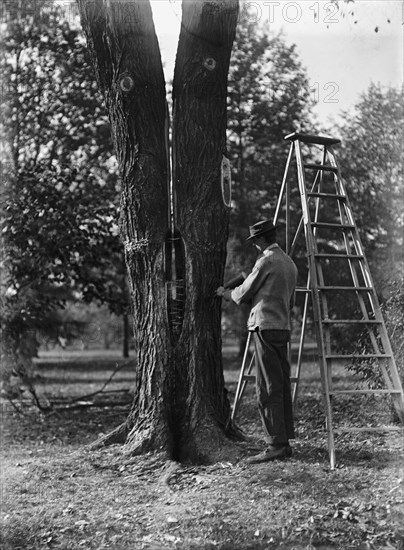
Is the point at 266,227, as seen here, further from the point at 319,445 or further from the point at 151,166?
the point at 319,445

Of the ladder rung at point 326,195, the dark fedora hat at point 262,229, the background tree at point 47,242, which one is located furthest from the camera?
the background tree at point 47,242

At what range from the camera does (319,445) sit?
26.2 ft

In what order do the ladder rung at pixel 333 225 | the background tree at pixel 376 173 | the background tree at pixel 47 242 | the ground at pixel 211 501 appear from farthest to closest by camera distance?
the background tree at pixel 376 173 → the background tree at pixel 47 242 → the ladder rung at pixel 333 225 → the ground at pixel 211 501

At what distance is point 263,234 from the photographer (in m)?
7.69

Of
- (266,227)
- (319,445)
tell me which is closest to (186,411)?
(319,445)

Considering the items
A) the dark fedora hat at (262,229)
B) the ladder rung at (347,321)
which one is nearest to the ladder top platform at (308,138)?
the dark fedora hat at (262,229)

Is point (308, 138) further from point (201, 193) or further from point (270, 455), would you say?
point (270, 455)

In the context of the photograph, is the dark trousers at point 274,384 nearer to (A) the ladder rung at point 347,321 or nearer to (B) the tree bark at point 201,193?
(A) the ladder rung at point 347,321

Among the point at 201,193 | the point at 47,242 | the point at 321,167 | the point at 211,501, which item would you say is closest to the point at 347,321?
the point at 321,167

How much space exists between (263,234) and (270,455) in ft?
6.69

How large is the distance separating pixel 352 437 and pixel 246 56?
43.9 feet

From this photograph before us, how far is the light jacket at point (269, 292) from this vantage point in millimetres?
7465

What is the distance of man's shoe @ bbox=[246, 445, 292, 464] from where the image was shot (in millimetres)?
7262

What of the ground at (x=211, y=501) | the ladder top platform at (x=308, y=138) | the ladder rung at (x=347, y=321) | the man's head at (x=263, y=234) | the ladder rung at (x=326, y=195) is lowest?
the ground at (x=211, y=501)
